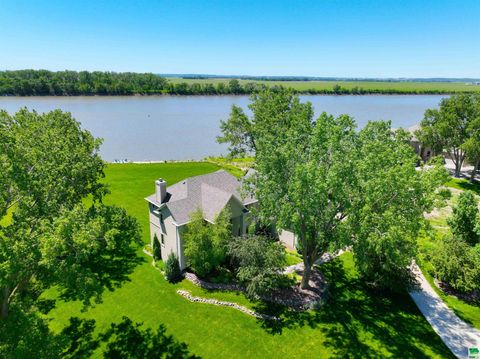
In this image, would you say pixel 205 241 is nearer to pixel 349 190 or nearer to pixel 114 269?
pixel 114 269

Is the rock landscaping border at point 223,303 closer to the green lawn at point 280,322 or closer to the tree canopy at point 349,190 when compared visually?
the green lawn at point 280,322

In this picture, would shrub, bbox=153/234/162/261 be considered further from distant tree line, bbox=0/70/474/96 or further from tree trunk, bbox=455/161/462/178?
distant tree line, bbox=0/70/474/96

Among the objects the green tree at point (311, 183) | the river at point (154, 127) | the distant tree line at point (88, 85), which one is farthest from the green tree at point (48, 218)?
the distant tree line at point (88, 85)

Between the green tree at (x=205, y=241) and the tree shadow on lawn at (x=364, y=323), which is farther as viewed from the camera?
the green tree at (x=205, y=241)

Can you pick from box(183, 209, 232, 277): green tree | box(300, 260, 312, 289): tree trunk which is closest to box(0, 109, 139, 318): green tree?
box(183, 209, 232, 277): green tree

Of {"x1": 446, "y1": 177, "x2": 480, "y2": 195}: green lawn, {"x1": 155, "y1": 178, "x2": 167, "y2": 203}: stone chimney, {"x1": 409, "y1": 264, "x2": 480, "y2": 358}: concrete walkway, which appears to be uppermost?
{"x1": 155, "y1": 178, "x2": 167, "y2": 203}: stone chimney

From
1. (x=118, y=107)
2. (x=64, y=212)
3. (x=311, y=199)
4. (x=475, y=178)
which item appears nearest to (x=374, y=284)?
(x=311, y=199)

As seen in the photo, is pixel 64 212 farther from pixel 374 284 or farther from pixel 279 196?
pixel 374 284
